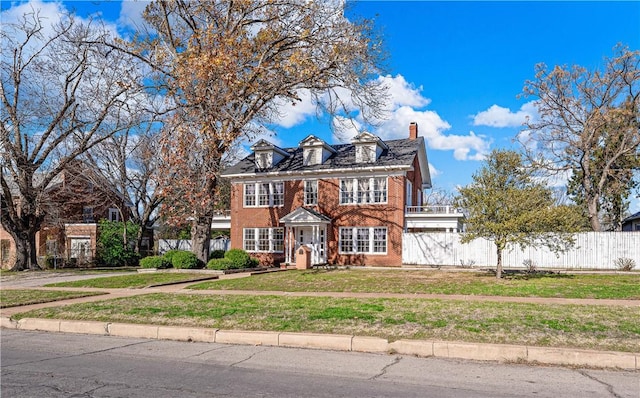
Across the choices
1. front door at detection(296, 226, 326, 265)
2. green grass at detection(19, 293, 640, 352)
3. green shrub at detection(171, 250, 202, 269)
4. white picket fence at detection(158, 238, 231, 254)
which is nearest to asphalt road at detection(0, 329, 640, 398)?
green grass at detection(19, 293, 640, 352)

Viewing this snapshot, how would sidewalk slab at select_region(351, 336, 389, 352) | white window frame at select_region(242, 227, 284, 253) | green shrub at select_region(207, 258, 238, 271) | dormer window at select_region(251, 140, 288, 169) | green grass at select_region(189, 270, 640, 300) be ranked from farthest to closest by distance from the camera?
dormer window at select_region(251, 140, 288, 169) < white window frame at select_region(242, 227, 284, 253) < green shrub at select_region(207, 258, 238, 271) < green grass at select_region(189, 270, 640, 300) < sidewalk slab at select_region(351, 336, 389, 352)

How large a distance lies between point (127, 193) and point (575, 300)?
33.1 meters

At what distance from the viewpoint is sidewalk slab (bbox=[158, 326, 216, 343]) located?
9031 mm

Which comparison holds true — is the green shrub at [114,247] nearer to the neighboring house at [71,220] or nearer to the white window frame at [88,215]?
the neighboring house at [71,220]

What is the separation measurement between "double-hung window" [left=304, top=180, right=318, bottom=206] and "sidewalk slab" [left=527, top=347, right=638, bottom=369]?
23263 millimetres

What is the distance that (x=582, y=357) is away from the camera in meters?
6.93

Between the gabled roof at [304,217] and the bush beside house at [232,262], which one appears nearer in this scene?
the bush beside house at [232,262]

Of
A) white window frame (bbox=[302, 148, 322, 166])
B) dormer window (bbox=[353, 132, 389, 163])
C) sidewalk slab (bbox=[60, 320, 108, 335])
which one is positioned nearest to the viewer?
sidewalk slab (bbox=[60, 320, 108, 335])

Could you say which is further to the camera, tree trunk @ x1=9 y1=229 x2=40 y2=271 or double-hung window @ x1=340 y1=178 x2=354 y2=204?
double-hung window @ x1=340 y1=178 x2=354 y2=204

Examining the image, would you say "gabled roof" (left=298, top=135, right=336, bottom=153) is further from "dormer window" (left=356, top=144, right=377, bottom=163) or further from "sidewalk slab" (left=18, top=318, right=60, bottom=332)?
"sidewalk slab" (left=18, top=318, right=60, bottom=332)

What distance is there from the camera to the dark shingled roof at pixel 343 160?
28.8m

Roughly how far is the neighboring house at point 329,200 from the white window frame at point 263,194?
0.06 metres

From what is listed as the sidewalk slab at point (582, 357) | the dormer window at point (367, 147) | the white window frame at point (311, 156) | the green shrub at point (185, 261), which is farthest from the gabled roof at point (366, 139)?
the sidewalk slab at point (582, 357)

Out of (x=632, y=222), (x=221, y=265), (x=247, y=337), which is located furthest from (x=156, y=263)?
(x=632, y=222)
